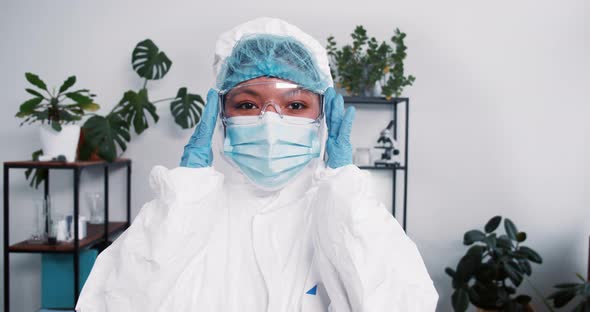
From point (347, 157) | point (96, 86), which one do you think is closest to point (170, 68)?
point (96, 86)

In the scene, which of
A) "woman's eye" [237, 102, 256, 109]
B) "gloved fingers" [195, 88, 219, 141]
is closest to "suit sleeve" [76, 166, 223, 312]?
"gloved fingers" [195, 88, 219, 141]

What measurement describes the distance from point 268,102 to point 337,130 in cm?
20

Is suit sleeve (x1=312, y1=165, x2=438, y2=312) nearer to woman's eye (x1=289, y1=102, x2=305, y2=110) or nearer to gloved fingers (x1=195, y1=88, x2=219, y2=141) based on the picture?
woman's eye (x1=289, y1=102, x2=305, y2=110)

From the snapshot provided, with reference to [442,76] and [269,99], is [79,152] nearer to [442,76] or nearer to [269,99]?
[269,99]

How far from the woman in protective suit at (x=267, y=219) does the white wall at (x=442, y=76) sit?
131 cm

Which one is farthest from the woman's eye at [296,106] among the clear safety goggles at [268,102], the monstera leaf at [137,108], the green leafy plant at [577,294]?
the green leafy plant at [577,294]

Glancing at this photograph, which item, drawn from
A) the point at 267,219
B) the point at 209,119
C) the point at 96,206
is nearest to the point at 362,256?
the point at 267,219

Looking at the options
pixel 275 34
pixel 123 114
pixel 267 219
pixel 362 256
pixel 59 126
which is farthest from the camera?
pixel 123 114

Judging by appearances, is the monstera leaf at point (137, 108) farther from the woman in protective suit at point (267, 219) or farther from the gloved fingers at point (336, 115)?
the gloved fingers at point (336, 115)

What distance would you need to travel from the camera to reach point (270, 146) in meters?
1.05

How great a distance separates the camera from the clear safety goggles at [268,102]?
1058mm

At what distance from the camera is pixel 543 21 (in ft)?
7.73

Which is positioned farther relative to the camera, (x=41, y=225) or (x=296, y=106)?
(x=41, y=225)

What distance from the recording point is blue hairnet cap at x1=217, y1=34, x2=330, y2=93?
107 centimetres
